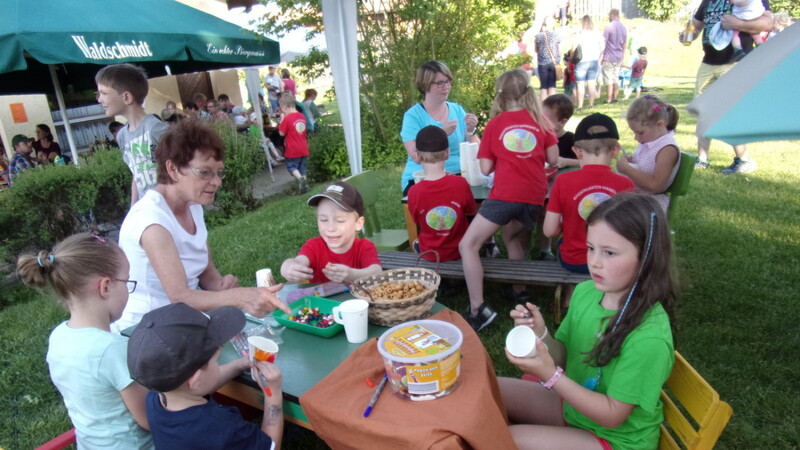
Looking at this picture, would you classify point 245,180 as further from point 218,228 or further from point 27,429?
point 27,429

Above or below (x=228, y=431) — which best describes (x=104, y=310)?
above

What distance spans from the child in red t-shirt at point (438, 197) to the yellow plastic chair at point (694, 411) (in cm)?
201

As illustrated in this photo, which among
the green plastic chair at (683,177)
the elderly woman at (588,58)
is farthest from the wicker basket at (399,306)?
the elderly woman at (588,58)

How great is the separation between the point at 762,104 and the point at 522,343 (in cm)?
94

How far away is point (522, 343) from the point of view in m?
1.61

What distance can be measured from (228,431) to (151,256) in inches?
40.5

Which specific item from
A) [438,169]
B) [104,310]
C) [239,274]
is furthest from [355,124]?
[104,310]

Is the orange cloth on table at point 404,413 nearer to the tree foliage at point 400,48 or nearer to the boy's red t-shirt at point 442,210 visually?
the boy's red t-shirt at point 442,210

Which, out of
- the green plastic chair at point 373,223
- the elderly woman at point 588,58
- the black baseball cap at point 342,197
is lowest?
the green plastic chair at point 373,223

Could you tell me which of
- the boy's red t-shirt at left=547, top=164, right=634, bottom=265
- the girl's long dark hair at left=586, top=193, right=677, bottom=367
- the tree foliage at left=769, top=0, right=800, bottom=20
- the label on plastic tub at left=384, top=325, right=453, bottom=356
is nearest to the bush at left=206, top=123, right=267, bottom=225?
the boy's red t-shirt at left=547, top=164, right=634, bottom=265

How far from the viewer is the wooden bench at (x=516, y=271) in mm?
3311

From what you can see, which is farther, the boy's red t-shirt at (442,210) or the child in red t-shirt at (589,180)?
the boy's red t-shirt at (442,210)

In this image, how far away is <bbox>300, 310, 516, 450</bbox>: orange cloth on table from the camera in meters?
1.39

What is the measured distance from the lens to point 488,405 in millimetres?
1484
